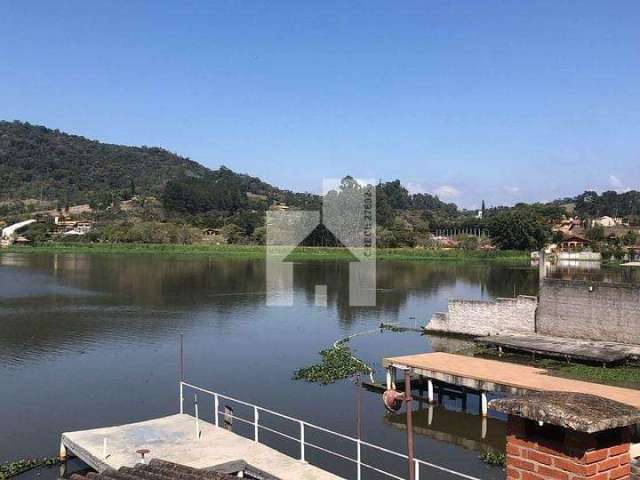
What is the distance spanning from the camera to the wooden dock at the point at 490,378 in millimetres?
17156

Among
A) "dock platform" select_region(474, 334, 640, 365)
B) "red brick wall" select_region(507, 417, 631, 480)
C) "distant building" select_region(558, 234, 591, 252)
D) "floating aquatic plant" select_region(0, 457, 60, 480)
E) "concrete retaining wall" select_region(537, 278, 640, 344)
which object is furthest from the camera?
"distant building" select_region(558, 234, 591, 252)

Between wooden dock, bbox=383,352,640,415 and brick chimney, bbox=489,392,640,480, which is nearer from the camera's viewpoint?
brick chimney, bbox=489,392,640,480

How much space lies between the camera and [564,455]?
4297mm

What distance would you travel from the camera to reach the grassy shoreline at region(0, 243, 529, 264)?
99.9 meters

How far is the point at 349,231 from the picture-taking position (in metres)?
110

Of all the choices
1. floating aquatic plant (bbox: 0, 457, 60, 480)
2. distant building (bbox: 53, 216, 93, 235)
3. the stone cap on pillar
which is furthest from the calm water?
distant building (bbox: 53, 216, 93, 235)

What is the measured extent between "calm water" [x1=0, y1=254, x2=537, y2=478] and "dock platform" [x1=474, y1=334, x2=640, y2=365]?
3.58m

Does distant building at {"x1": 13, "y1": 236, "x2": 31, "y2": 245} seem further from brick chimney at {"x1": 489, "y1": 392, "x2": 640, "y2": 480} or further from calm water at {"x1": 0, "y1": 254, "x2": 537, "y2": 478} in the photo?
brick chimney at {"x1": 489, "y1": 392, "x2": 640, "y2": 480}

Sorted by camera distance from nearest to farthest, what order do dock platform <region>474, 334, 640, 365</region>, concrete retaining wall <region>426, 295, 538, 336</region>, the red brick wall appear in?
1. the red brick wall
2. dock platform <region>474, 334, 640, 365</region>
3. concrete retaining wall <region>426, 295, 538, 336</region>

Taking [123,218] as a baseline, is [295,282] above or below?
below

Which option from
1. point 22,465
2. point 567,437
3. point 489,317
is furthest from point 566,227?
point 567,437

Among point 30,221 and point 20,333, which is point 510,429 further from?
point 30,221

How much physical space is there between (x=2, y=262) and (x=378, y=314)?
2471 inches

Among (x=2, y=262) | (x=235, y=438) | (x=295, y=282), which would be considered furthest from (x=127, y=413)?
(x=2, y=262)
